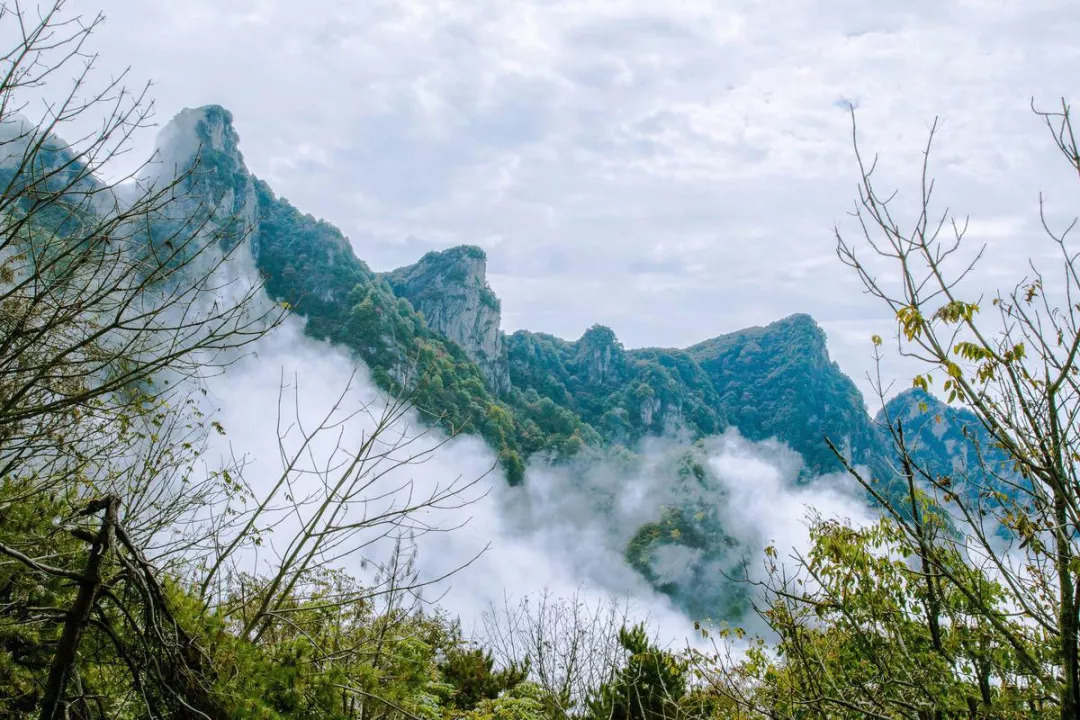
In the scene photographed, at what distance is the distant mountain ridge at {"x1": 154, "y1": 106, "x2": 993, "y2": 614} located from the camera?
87500 mm

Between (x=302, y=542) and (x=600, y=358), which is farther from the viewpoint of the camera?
(x=600, y=358)

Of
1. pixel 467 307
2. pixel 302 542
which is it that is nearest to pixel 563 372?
pixel 467 307

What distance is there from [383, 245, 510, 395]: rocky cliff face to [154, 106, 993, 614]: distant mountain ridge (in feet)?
0.76

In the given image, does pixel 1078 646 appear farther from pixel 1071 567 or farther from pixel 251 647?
pixel 251 647

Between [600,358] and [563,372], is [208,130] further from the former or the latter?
[600,358]

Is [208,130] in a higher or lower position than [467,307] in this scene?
lower

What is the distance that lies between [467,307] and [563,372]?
25485 mm

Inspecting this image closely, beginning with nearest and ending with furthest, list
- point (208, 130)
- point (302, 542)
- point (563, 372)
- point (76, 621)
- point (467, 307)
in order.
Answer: point (76, 621) < point (302, 542) < point (208, 130) < point (467, 307) < point (563, 372)

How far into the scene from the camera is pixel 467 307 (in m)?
106

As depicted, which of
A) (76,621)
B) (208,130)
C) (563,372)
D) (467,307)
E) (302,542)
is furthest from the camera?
(563,372)

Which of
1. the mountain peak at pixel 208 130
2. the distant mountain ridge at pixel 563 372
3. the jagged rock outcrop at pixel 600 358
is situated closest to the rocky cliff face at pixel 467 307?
the distant mountain ridge at pixel 563 372

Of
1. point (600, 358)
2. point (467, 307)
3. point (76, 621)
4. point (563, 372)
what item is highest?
point (600, 358)

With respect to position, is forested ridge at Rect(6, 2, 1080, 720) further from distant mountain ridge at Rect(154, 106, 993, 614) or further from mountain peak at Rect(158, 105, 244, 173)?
mountain peak at Rect(158, 105, 244, 173)

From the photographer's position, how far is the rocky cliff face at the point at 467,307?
106 metres
